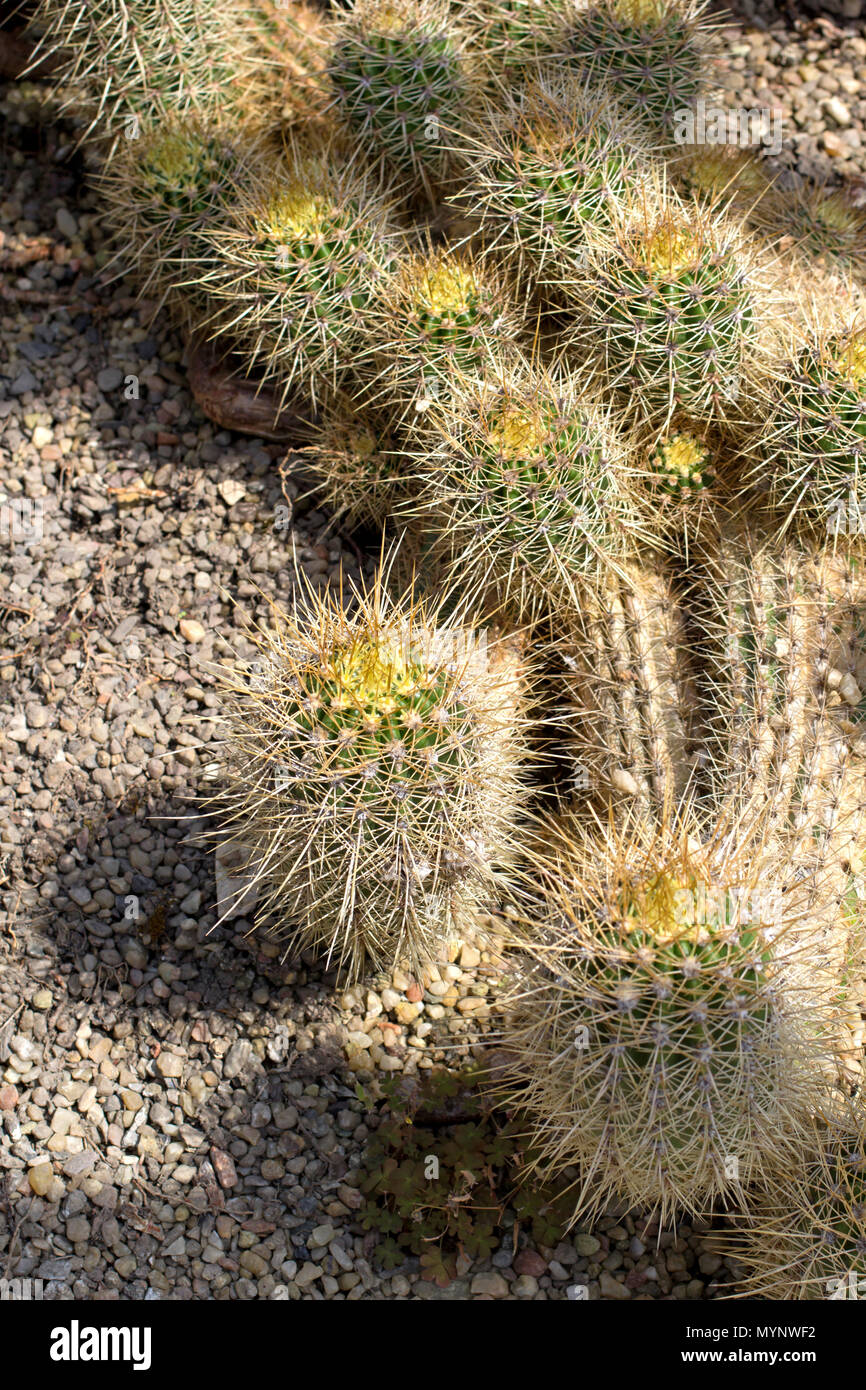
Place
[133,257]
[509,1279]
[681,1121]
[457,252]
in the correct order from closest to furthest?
[681,1121], [509,1279], [457,252], [133,257]

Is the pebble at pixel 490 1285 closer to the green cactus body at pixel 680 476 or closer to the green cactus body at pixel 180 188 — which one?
the green cactus body at pixel 680 476

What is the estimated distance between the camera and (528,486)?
321 centimetres

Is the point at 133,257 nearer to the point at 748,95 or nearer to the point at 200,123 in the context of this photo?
the point at 200,123

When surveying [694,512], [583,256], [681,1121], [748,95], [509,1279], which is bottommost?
[509,1279]

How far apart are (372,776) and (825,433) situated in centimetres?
165

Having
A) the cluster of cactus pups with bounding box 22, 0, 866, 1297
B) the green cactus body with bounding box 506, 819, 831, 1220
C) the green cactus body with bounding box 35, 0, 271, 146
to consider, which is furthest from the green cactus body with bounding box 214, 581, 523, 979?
the green cactus body with bounding box 35, 0, 271, 146

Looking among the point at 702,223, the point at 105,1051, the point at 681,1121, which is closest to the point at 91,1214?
the point at 105,1051

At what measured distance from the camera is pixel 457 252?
12.7ft

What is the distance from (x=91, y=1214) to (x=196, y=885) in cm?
92

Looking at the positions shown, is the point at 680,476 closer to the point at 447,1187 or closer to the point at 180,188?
the point at 180,188

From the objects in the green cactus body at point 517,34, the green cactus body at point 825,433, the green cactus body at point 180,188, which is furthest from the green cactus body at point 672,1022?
the green cactus body at point 517,34

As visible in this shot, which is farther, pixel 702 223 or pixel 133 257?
pixel 133 257

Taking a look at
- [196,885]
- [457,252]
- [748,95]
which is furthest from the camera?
[748,95]

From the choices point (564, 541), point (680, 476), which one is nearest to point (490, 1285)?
point (564, 541)
